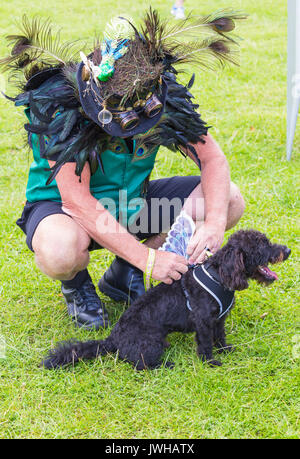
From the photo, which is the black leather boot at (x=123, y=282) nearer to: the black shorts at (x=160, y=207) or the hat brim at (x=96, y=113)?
the black shorts at (x=160, y=207)

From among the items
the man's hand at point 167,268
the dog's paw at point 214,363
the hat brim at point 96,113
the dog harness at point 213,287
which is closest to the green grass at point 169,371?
the dog's paw at point 214,363

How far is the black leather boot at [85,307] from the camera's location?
320cm

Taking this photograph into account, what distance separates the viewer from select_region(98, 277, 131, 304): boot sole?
11.3ft

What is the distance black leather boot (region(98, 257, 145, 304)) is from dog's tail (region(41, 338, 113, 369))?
0.58 meters

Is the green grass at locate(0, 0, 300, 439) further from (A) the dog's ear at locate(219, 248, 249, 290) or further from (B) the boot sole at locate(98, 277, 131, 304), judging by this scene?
(A) the dog's ear at locate(219, 248, 249, 290)

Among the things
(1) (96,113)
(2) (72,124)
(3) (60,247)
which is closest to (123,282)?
(3) (60,247)

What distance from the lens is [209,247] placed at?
9.81 ft

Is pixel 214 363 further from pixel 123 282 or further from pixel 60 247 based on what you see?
pixel 60 247

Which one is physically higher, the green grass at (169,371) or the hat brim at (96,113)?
the hat brim at (96,113)

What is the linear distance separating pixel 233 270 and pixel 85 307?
3.29ft

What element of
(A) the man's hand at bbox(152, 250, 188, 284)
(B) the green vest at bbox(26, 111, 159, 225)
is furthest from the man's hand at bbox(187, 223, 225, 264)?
(B) the green vest at bbox(26, 111, 159, 225)

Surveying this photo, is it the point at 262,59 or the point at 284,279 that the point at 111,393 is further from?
the point at 262,59

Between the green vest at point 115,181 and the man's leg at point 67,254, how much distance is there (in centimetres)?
22
